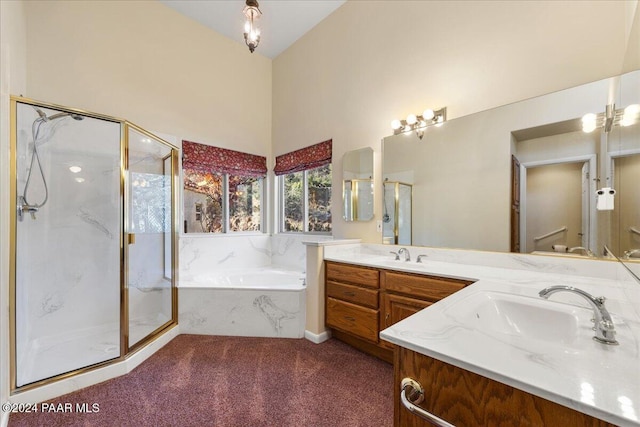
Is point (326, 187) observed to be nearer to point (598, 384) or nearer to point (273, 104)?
point (273, 104)

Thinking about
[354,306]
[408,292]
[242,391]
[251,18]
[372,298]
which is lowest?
[242,391]

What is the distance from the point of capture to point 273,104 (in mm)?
4012

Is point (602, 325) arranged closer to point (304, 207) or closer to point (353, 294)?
point (353, 294)

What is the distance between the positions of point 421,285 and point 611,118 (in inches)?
53.8

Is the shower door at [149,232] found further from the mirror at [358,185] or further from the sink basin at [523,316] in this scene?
the sink basin at [523,316]

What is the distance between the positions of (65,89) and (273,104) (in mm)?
2309

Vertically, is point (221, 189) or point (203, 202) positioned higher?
point (221, 189)

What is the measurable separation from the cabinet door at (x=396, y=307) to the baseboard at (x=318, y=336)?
637 millimetres

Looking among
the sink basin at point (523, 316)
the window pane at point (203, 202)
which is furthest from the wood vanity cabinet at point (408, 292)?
→ the window pane at point (203, 202)

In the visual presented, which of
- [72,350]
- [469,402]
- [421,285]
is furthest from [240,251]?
[469,402]

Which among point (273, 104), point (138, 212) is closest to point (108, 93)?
point (138, 212)

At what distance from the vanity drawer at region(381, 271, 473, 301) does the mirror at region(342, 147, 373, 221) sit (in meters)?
0.89

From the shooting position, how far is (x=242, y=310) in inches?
103

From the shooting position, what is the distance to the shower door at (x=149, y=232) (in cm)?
242
